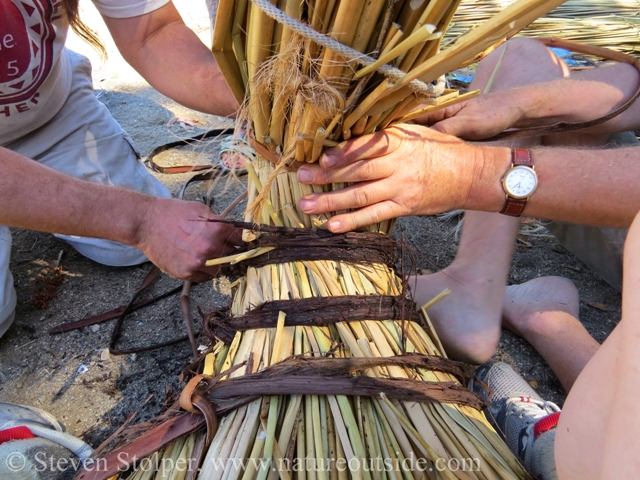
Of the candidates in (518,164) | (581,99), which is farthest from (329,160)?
(581,99)

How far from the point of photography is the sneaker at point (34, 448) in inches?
36.7

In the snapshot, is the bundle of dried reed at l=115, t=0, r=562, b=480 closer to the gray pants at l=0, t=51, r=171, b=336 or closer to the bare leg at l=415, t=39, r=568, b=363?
the bare leg at l=415, t=39, r=568, b=363

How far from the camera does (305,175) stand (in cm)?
89

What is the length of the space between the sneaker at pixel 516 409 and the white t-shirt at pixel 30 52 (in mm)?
1670

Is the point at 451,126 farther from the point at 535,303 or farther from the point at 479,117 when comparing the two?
the point at 535,303

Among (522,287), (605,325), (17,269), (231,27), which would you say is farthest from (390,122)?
(17,269)

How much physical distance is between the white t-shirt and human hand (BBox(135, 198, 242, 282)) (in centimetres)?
85

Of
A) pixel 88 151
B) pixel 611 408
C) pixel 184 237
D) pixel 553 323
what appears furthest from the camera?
pixel 88 151

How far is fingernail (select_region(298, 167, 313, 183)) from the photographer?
2.92 ft

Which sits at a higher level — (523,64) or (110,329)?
(523,64)

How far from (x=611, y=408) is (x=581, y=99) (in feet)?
4.16

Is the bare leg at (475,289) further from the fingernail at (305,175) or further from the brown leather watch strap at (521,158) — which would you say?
the fingernail at (305,175)

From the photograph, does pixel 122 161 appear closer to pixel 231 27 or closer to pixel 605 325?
pixel 231 27

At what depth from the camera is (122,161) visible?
198cm
